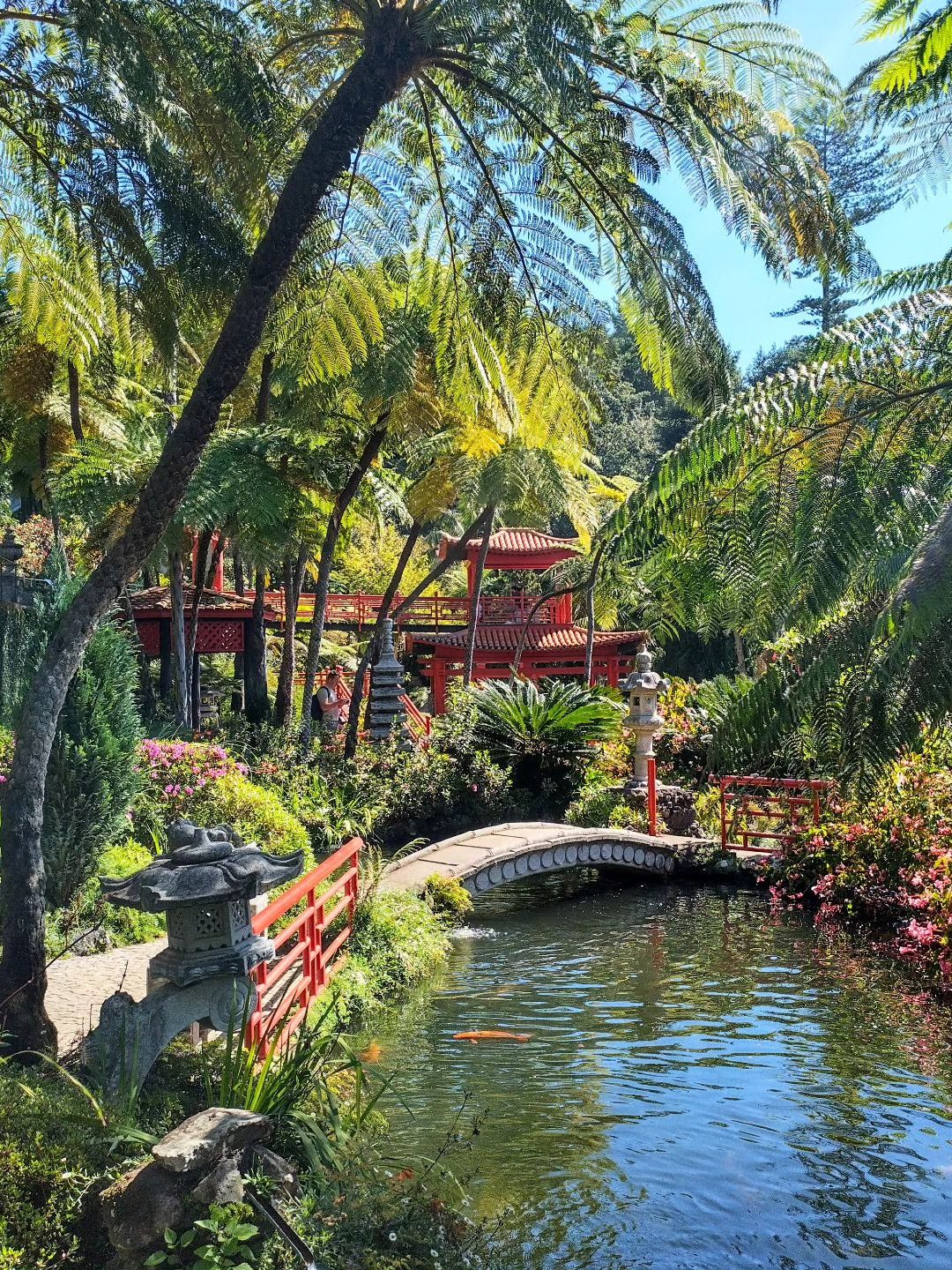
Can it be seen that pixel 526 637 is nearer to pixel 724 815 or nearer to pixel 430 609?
pixel 430 609

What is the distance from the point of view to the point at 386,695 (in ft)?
59.1

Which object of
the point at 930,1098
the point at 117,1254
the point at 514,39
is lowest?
the point at 930,1098

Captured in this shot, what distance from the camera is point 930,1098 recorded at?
26.2 feet

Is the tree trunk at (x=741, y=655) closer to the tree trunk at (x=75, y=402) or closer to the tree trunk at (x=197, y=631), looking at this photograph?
the tree trunk at (x=197, y=631)

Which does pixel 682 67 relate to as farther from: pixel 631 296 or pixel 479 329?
pixel 479 329

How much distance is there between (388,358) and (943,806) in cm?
937

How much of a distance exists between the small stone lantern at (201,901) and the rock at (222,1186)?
112cm

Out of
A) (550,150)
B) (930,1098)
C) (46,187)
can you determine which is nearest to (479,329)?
(550,150)

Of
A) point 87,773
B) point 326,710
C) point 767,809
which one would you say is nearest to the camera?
point 87,773

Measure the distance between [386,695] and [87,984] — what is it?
34.0ft

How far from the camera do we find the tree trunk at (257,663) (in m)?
20.1

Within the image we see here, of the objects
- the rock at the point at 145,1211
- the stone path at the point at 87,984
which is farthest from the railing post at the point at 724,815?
the rock at the point at 145,1211

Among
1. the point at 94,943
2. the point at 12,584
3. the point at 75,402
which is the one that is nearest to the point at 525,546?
the point at 75,402

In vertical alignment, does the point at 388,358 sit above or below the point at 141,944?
above
